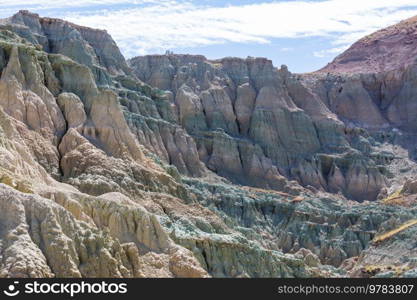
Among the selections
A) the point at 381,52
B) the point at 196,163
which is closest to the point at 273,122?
the point at 196,163

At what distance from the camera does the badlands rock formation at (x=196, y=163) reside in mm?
51625

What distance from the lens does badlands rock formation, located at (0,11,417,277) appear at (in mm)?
51625

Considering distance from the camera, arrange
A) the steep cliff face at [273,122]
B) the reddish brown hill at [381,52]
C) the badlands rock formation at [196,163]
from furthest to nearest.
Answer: the reddish brown hill at [381,52] → the steep cliff face at [273,122] → the badlands rock formation at [196,163]

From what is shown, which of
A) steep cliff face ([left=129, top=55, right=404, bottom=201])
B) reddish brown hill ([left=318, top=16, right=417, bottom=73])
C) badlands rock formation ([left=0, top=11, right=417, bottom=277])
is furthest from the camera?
reddish brown hill ([left=318, top=16, right=417, bottom=73])

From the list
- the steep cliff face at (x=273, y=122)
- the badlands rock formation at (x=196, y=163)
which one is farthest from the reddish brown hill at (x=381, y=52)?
the steep cliff face at (x=273, y=122)

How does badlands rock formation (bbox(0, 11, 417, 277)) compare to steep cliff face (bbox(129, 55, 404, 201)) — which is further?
steep cliff face (bbox(129, 55, 404, 201))

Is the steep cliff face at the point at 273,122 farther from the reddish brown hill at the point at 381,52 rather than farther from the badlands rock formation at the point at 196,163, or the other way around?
the reddish brown hill at the point at 381,52

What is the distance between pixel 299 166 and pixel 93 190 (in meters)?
66.9

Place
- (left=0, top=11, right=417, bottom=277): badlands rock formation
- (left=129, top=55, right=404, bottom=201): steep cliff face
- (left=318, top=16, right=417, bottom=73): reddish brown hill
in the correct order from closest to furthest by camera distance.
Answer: (left=0, top=11, right=417, bottom=277): badlands rock formation → (left=129, top=55, right=404, bottom=201): steep cliff face → (left=318, top=16, right=417, bottom=73): reddish brown hill

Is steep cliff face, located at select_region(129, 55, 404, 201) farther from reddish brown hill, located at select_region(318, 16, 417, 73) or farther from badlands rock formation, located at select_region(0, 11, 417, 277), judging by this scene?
reddish brown hill, located at select_region(318, 16, 417, 73)

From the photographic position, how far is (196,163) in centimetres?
11925

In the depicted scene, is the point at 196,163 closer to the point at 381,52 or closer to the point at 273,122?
the point at 273,122

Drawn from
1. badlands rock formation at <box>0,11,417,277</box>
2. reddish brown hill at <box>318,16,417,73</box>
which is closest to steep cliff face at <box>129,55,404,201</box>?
badlands rock formation at <box>0,11,417,277</box>

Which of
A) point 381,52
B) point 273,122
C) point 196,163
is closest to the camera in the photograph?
point 196,163
